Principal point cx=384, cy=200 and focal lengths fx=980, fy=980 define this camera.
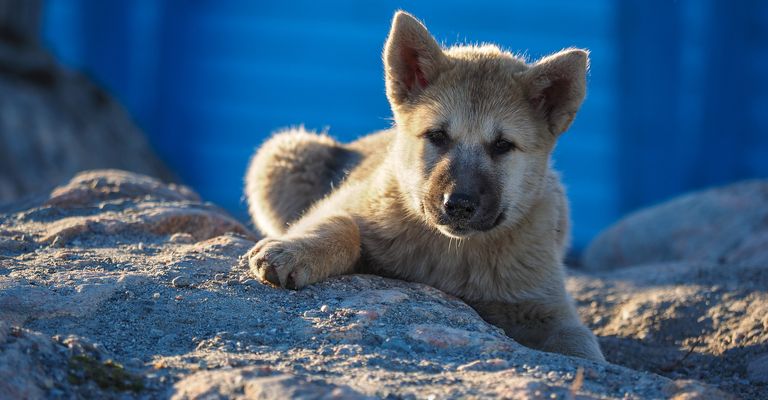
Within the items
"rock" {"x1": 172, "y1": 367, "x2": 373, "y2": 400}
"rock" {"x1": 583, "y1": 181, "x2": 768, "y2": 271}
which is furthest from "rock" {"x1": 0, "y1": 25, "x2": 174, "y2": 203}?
"rock" {"x1": 172, "y1": 367, "x2": 373, "y2": 400}

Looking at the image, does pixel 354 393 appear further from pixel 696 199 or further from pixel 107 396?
pixel 696 199

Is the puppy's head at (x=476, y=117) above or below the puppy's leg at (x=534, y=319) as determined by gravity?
above

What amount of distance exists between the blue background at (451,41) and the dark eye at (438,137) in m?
6.55

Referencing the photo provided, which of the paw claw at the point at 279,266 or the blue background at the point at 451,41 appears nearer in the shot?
the paw claw at the point at 279,266

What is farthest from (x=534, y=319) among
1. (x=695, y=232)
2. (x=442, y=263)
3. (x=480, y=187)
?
(x=695, y=232)

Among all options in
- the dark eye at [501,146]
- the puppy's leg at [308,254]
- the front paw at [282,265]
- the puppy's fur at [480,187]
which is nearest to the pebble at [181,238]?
the puppy's fur at [480,187]

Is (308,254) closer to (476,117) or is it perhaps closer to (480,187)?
(480,187)

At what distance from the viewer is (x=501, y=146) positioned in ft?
17.4

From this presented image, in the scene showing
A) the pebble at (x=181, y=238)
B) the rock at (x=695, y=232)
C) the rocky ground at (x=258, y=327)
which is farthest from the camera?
the rock at (x=695, y=232)

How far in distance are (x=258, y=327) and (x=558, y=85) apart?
2293 millimetres

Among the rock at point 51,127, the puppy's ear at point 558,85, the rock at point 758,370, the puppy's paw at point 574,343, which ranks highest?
the rock at point 51,127

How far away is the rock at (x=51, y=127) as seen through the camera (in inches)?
392

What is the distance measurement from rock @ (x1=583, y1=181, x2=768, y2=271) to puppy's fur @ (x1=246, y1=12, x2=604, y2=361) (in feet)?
8.15

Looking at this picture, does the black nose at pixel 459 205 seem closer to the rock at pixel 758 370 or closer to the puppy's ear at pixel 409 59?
the puppy's ear at pixel 409 59
